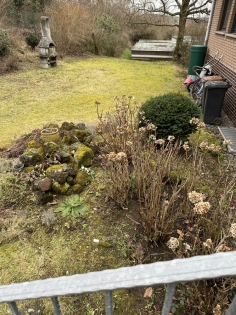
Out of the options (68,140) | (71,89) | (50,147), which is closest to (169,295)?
(50,147)

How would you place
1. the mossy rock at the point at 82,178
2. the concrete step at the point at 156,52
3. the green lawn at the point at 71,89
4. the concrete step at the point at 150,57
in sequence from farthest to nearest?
the concrete step at the point at 156,52, the concrete step at the point at 150,57, the green lawn at the point at 71,89, the mossy rock at the point at 82,178

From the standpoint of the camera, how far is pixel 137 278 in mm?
576

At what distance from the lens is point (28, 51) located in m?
12.2

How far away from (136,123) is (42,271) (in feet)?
8.02

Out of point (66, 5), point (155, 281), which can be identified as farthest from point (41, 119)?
point (66, 5)

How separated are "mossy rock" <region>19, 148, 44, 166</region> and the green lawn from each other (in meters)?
1.35

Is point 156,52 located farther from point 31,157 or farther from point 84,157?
point 31,157

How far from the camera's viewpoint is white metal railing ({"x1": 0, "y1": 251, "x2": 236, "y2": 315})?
1.81 feet

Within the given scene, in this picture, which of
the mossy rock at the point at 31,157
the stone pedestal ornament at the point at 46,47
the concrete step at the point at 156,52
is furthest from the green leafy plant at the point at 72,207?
the concrete step at the point at 156,52

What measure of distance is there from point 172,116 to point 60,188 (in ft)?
6.75

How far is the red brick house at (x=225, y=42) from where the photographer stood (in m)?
5.85

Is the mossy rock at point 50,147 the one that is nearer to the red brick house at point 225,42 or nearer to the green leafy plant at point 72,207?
the green leafy plant at point 72,207

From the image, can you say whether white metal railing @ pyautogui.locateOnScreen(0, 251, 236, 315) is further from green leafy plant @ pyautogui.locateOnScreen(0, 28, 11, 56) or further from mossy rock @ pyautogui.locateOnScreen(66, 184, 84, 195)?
green leafy plant @ pyautogui.locateOnScreen(0, 28, 11, 56)

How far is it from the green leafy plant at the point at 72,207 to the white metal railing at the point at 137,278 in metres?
2.08
